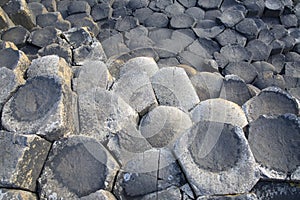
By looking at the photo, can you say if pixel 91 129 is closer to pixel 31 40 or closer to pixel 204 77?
pixel 204 77

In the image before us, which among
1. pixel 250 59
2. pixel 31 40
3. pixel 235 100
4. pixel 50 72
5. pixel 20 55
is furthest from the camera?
pixel 250 59

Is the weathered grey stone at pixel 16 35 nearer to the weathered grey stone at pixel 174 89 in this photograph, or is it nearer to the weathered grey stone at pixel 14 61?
the weathered grey stone at pixel 14 61

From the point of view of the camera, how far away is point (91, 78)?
6.48ft

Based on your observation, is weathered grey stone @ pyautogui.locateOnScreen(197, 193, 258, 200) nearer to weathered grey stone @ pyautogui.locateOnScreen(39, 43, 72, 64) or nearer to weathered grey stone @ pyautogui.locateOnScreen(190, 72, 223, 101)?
weathered grey stone @ pyautogui.locateOnScreen(190, 72, 223, 101)

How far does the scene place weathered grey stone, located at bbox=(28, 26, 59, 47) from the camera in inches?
105

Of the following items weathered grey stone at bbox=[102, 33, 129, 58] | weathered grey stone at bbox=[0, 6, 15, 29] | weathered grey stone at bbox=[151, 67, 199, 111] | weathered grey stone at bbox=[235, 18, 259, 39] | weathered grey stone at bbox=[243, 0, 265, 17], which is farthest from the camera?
weathered grey stone at bbox=[243, 0, 265, 17]

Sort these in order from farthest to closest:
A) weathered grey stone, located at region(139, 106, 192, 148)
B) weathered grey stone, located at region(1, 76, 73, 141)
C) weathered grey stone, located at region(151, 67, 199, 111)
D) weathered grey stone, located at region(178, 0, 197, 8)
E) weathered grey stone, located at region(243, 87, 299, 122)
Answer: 1. weathered grey stone, located at region(178, 0, 197, 8)
2. weathered grey stone, located at region(151, 67, 199, 111)
3. weathered grey stone, located at region(243, 87, 299, 122)
4. weathered grey stone, located at region(139, 106, 192, 148)
5. weathered grey stone, located at region(1, 76, 73, 141)

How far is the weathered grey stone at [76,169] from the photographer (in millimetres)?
1403

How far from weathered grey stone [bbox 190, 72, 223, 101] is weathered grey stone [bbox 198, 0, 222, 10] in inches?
60.4

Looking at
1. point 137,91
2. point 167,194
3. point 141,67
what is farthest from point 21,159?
point 141,67

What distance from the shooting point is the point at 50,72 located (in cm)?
188

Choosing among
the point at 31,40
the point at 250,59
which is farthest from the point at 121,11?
the point at 250,59

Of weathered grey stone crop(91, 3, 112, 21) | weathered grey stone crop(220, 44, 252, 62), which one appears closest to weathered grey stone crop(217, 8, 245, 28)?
weathered grey stone crop(220, 44, 252, 62)

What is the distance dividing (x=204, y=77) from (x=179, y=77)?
12.4 inches
